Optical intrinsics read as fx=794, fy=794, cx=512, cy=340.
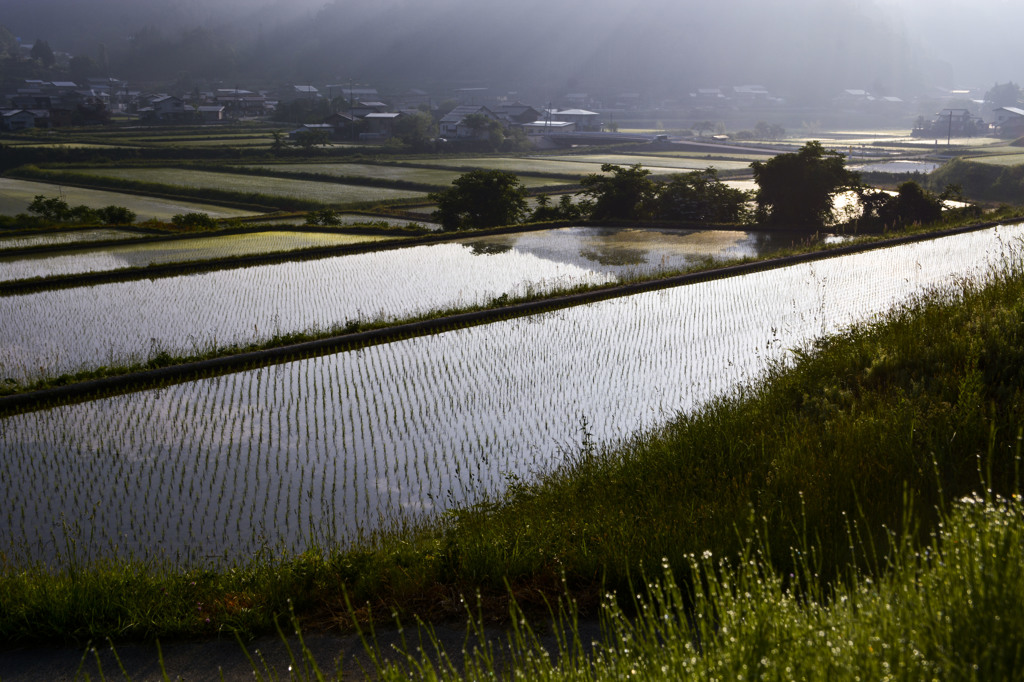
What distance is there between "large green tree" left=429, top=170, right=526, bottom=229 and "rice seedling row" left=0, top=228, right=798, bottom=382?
182 inches

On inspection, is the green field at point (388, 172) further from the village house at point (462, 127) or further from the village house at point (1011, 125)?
the village house at point (1011, 125)

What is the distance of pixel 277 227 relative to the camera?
22.7 meters

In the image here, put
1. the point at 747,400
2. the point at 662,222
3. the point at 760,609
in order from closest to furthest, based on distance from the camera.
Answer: the point at 760,609
the point at 747,400
the point at 662,222

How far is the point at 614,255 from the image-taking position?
1791cm

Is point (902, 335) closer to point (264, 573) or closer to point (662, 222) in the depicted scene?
point (264, 573)

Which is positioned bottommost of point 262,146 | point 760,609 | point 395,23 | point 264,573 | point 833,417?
point 264,573

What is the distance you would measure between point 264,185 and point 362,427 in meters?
28.3

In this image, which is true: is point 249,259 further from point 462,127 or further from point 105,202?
point 462,127

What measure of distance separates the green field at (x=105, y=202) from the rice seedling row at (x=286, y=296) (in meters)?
11.5

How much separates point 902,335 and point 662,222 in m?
16.4

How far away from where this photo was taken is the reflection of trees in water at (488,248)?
18.6m

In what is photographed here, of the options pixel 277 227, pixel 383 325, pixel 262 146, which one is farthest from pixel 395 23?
pixel 383 325

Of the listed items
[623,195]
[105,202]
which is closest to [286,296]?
[623,195]

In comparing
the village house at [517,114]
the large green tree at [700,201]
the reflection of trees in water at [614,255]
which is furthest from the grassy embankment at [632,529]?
the village house at [517,114]
